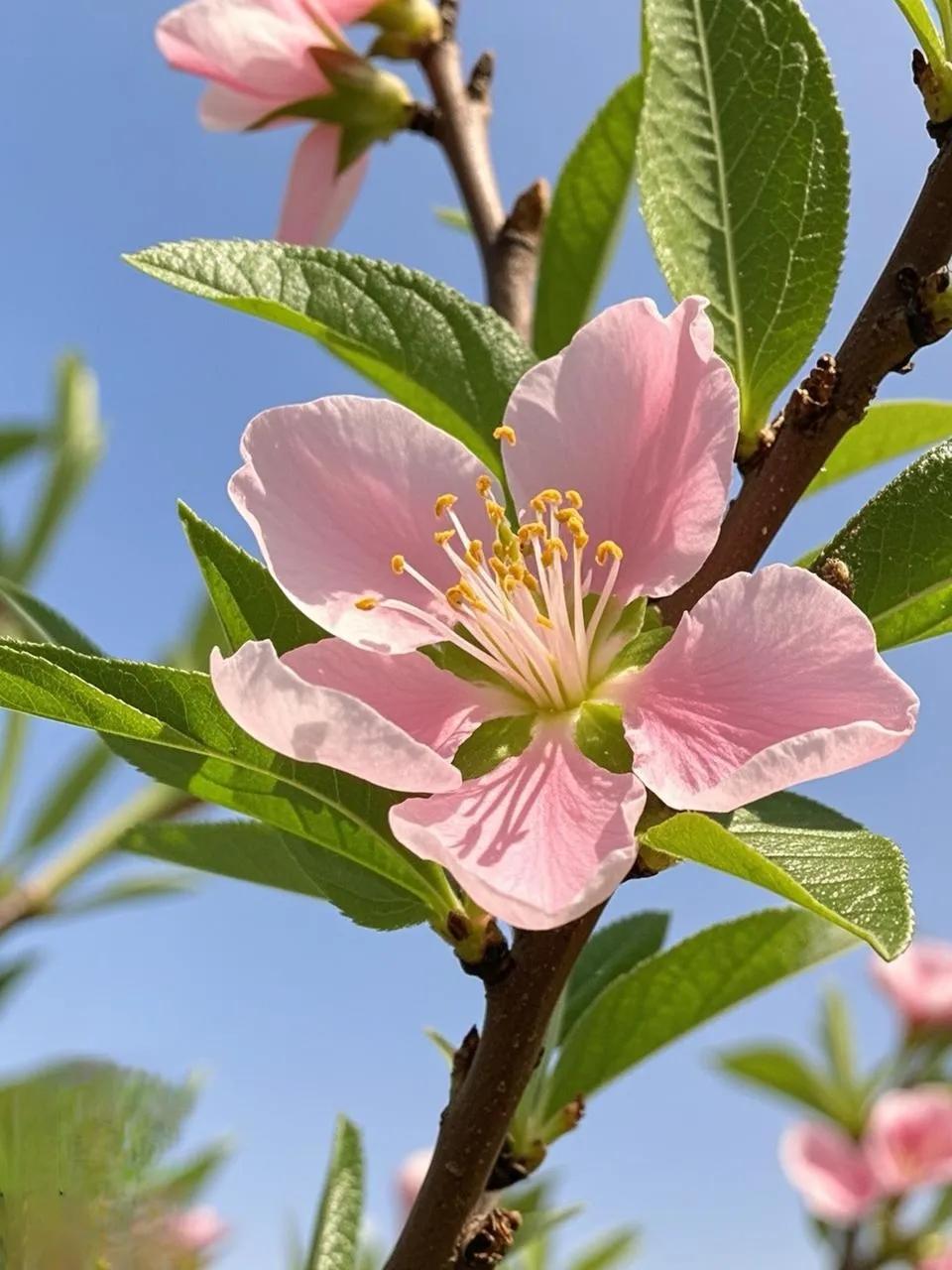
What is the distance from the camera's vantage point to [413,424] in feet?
2.61

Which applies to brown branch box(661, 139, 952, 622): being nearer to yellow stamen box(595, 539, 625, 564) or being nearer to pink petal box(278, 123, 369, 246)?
yellow stamen box(595, 539, 625, 564)

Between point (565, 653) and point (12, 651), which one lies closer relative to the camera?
point (12, 651)

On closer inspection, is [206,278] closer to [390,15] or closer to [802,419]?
[802,419]

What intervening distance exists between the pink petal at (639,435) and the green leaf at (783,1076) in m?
2.79

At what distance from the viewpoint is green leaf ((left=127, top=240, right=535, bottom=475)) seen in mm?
840

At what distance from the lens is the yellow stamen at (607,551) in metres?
0.79

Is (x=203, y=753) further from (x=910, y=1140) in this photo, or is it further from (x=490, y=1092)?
(x=910, y=1140)

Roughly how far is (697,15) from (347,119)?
542mm

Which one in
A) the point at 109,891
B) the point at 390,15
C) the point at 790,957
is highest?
the point at 390,15

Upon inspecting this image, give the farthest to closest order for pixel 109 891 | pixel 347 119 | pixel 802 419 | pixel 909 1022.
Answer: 1. pixel 909 1022
2. pixel 109 891
3. pixel 347 119
4. pixel 802 419

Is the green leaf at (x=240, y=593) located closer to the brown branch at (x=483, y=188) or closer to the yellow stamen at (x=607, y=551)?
the yellow stamen at (x=607, y=551)

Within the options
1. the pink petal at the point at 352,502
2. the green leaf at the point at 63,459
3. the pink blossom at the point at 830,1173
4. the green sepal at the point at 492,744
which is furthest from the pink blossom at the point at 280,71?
the pink blossom at the point at 830,1173

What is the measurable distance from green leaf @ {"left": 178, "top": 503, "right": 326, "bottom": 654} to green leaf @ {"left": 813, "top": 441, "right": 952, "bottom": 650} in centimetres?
31

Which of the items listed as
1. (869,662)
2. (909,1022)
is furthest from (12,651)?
(909,1022)
